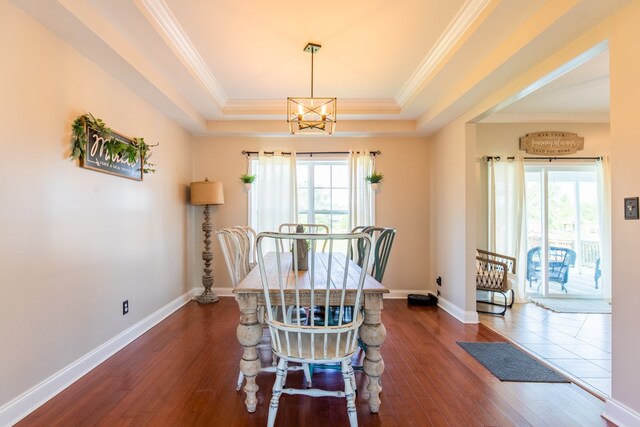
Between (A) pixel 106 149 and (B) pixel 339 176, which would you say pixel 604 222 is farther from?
(A) pixel 106 149

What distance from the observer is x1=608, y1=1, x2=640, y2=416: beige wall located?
1685mm

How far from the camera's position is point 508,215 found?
14.3 feet

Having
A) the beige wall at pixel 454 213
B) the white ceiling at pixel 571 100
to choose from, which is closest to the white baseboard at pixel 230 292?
the beige wall at pixel 454 213

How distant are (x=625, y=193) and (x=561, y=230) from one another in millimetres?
3380

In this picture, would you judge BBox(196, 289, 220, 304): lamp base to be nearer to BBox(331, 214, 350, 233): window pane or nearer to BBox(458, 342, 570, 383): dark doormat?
BBox(331, 214, 350, 233): window pane

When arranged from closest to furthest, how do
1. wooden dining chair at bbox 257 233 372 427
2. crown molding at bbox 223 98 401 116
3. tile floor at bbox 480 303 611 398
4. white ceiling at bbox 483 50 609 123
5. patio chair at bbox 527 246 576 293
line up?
wooden dining chair at bbox 257 233 372 427, tile floor at bbox 480 303 611 398, white ceiling at bbox 483 50 609 123, crown molding at bbox 223 98 401 116, patio chair at bbox 527 246 576 293

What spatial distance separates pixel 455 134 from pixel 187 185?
362 cm

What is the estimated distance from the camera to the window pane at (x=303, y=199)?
4.70m

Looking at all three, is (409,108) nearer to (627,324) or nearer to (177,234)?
(627,324)

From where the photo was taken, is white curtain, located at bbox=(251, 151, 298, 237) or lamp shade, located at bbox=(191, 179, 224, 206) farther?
white curtain, located at bbox=(251, 151, 298, 237)

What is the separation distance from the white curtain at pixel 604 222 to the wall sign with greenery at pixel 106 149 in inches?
230

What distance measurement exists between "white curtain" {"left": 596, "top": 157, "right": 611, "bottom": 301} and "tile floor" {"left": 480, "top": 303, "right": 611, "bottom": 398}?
870 millimetres

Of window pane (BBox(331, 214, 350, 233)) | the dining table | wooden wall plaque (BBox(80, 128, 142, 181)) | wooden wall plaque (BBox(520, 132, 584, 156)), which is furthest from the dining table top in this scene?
wooden wall plaque (BBox(520, 132, 584, 156))

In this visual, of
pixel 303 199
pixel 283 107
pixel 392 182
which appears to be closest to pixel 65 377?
pixel 303 199
